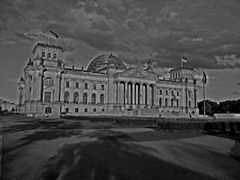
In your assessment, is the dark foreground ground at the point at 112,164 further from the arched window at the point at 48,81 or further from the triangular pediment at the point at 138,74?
the triangular pediment at the point at 138,74

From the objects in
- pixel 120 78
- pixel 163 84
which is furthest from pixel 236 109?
pixel 120 78

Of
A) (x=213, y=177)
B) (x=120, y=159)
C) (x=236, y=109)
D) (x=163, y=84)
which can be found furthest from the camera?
(x=236, y=109)

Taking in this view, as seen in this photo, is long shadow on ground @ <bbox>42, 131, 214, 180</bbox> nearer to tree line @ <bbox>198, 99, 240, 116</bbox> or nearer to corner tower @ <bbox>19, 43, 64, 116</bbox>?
corner tower @ <bbox>19, 43, 64, 116</bbox>

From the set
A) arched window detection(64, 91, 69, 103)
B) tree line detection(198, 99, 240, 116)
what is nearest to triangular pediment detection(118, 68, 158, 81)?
arched window detection(64, 91, 69, 103)

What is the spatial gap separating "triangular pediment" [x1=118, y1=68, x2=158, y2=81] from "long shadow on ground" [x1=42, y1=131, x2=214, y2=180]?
85.8m

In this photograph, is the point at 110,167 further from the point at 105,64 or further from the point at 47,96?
the point at 105,64

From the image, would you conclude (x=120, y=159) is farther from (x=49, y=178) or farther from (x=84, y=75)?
(x=84, y=75)

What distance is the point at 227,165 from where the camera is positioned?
453 inches

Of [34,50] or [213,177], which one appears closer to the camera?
[213,177]

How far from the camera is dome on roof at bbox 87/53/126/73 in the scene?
10344cm

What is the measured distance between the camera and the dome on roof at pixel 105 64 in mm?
103444

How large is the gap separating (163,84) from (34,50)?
62216 millimetres

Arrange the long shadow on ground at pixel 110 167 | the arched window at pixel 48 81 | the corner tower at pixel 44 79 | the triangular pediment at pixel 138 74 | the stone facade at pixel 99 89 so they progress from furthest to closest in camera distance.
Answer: the triangular pediment at pixel 138 74 → the arched window at pixel 48 81 → the stone facade at pixel 99 89 → the corner tower at pixel 44 79 → the long shadow on ground at pixel 110 167

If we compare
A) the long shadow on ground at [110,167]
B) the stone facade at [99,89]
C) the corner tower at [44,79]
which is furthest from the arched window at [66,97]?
the long shadow on ground at [110,167]
